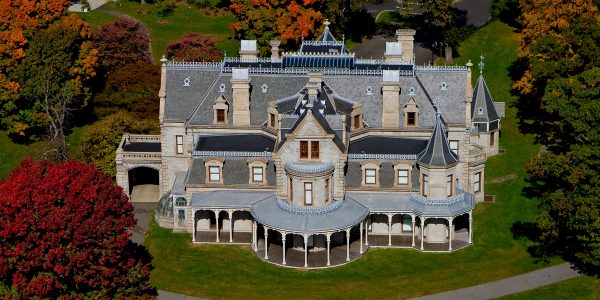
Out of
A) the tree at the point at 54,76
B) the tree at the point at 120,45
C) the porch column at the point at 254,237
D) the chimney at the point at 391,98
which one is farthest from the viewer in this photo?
the tree at the point at 120,45

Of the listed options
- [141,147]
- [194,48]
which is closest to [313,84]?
[141,147]

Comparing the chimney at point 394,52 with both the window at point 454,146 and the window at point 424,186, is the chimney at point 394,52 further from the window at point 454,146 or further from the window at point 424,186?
the window at point 424,186

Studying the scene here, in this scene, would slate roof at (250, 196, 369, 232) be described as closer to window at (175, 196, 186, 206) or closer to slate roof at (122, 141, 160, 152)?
window at (175, 196, 186, 206)

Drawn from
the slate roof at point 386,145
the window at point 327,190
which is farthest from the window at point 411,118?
the window at point 327,190

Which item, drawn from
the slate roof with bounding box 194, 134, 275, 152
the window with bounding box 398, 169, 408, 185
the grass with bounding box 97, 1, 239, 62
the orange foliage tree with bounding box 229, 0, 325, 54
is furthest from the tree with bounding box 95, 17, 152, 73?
the window with bounding box 398, 169, 408, 185

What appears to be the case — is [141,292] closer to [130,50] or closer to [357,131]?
[357,131]
